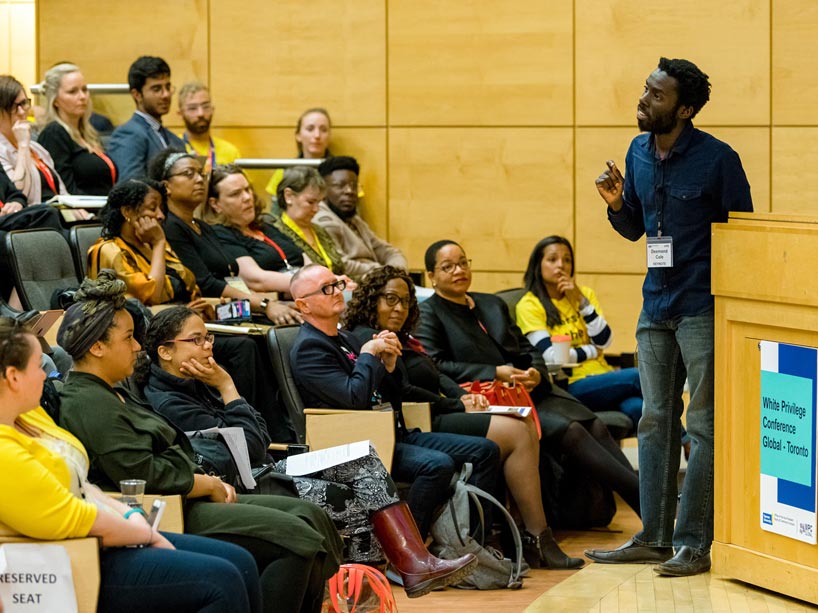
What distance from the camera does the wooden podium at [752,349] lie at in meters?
3.76

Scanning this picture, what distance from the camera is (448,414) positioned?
18.2ft

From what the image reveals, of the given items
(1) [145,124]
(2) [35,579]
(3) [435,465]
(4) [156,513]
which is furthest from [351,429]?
(1) [145,124]

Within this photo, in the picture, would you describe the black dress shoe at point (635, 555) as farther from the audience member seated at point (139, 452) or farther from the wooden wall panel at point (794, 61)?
the wooden wall panel at point (794, 61)

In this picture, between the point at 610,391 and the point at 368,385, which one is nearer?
the point at 368,385

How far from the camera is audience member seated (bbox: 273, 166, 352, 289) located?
22.0 feet

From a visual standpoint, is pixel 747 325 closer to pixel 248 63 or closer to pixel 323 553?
pixel 323 553

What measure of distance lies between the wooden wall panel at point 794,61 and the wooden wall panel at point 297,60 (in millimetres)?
2294

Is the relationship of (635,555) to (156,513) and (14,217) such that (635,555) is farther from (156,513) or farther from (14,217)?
(14,217)

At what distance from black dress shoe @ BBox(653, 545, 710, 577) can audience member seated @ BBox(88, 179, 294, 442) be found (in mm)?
1690

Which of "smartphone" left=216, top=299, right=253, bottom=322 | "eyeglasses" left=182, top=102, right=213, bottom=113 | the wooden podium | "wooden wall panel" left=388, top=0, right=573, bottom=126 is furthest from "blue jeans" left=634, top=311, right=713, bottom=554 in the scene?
"eyeglasses" left=182, top=102, right=213, bottom=113

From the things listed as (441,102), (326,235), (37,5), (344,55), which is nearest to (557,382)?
(326,235)

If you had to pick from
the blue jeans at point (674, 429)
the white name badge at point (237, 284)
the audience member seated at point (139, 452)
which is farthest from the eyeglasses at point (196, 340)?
the white name badge at point (237, 284)

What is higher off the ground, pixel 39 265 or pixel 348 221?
pixel 348 221

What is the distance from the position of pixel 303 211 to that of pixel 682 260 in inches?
115
